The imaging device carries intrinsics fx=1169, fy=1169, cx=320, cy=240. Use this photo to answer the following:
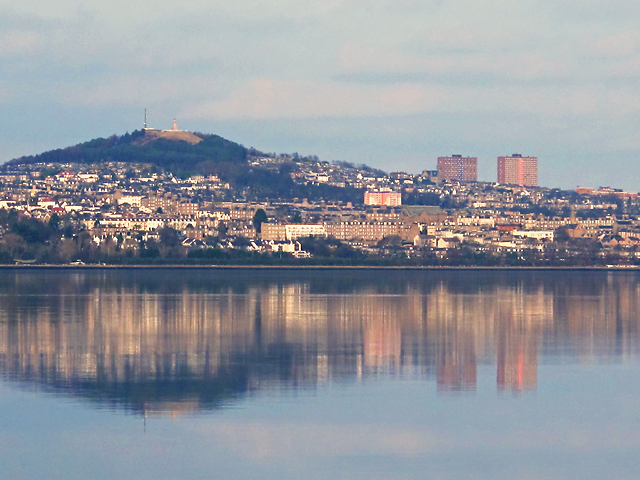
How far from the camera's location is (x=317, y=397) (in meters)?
14.3

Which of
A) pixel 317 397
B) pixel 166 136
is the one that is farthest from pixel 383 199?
pixel 317 397

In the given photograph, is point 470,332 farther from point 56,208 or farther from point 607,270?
point 56,208

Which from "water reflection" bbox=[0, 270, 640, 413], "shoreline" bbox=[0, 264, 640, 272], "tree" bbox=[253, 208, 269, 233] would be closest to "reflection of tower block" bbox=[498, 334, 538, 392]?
"water reflection" bbox=[0, 270, 640, 413]

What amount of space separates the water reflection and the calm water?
59 millimetres

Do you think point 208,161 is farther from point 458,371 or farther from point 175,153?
point 458,371

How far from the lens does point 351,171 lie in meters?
169

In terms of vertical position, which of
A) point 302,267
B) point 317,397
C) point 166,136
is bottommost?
point 302,267

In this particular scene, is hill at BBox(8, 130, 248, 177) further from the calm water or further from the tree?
the calm water

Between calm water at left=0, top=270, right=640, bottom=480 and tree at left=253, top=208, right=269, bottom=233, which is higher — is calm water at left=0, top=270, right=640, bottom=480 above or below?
below

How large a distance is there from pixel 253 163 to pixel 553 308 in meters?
128

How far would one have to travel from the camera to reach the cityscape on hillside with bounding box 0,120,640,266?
3465 inches

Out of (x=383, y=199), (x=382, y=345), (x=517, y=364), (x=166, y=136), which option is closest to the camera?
(x=517, y=364)

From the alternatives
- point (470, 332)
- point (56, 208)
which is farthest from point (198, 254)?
point (470, 332)

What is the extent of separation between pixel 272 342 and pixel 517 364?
191 inches
